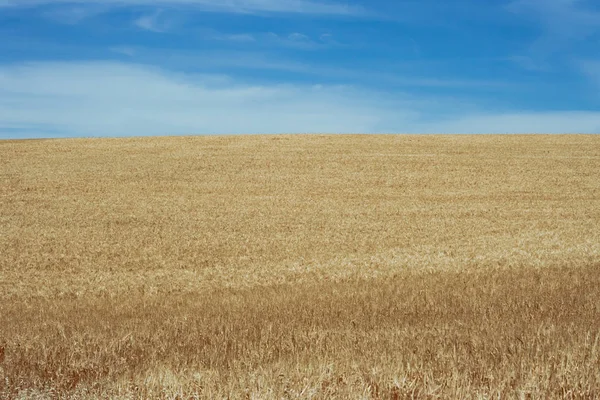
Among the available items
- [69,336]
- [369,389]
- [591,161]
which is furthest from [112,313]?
[591,161]

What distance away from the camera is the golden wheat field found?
518 cm

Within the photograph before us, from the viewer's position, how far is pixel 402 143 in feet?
153

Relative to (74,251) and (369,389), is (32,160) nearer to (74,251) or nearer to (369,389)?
(74,251)

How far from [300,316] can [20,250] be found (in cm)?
1200

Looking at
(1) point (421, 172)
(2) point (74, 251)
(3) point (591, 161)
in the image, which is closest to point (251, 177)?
(1) point (421, 172)

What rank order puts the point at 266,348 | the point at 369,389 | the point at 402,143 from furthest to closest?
the point at 402,143
the point at 266,348
the point at 369,389

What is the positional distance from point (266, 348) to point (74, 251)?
1264 centimetres

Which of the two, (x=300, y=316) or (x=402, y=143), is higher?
(x=402, y=143)

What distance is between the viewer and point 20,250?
1747 centimetres

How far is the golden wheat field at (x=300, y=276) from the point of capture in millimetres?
5176

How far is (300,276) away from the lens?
1457 cm

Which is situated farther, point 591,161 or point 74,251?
point 591,161

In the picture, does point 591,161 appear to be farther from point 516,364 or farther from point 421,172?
point 516,364

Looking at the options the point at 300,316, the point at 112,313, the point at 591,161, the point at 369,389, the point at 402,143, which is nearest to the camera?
the point at 369,389
